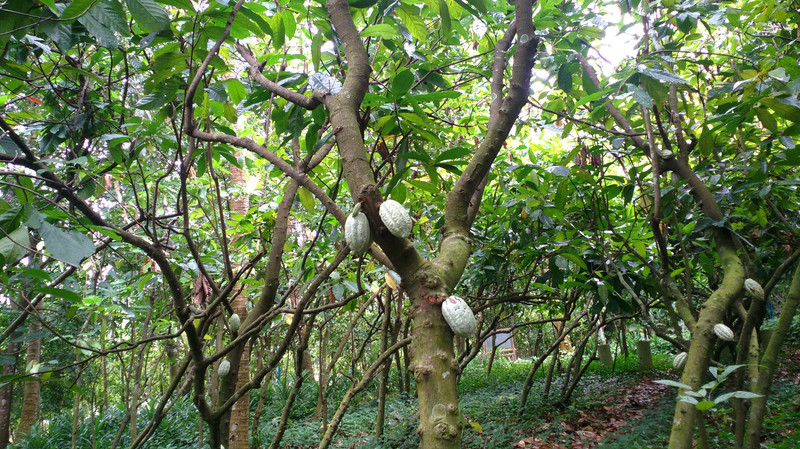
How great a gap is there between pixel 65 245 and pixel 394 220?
1.82 ft

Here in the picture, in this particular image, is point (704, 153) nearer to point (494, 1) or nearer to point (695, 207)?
point (695, 207)

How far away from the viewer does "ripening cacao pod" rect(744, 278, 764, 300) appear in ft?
3.73

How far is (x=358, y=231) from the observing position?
821 mm

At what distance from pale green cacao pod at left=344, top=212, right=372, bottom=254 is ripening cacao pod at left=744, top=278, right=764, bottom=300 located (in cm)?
102

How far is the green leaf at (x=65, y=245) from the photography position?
2.36 ft

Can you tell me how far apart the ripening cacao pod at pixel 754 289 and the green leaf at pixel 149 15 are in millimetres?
1479

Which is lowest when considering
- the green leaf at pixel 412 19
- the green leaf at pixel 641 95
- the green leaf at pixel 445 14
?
the green leaf at pixel 641 95

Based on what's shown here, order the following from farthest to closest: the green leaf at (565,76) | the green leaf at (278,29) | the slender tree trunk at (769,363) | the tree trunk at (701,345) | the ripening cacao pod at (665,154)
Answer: the ripening cacao pod at (665,154), the green leaf at (565,76), the green leaf at (278,29), the slender tree trunk at (769,363), the tree trunk at (701,345)

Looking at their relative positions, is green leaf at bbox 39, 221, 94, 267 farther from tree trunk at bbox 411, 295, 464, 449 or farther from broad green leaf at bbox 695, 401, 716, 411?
broad green leaf at bbox 695, 401, 716, 411

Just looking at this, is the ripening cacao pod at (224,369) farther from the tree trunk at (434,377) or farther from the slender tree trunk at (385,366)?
the tree trunk at (434,377)

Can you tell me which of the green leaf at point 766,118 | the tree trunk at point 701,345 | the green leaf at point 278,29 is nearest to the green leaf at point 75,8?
the green leaf at point 278,29

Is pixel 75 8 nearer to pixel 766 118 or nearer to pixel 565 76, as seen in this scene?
pixel 565 76

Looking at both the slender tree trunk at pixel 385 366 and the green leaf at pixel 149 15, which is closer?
the green leaf at pixel 149 15

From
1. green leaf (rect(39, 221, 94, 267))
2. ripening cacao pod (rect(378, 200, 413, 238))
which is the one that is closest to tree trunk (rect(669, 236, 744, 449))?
ripening cacao pod (rect(378, 200, 413, 238))
